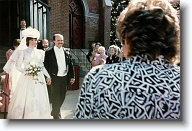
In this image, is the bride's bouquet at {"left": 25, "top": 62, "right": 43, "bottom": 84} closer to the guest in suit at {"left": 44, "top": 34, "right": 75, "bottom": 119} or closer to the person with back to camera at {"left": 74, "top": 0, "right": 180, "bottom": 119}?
the guest in suit at {"left": 44, "top": 34, "right": 75, "bottom": 119}

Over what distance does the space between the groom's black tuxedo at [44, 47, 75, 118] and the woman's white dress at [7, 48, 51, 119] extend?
0.07 metres

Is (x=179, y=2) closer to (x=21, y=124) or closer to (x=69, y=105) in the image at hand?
(x=69, y=105)

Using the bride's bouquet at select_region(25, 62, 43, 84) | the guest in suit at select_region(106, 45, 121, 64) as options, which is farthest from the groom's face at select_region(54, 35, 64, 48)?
the guest in suit at select_region(106, 45, 121, 64)

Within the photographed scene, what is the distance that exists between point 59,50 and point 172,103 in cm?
162

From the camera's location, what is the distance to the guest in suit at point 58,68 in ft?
7.25

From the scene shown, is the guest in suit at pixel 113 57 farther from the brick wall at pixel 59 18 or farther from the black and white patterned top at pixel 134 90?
the black and white patterned top at pixel 134 90

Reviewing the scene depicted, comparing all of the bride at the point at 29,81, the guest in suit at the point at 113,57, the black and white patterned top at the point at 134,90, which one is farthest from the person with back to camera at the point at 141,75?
the bride at the point at 29,81

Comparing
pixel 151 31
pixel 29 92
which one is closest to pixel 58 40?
pixel 29 92

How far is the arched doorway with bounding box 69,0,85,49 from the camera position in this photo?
2336mm

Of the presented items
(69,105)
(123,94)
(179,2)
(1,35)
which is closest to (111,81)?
(123,94)

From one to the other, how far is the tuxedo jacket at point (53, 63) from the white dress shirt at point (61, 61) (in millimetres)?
28

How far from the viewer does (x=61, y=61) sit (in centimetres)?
233

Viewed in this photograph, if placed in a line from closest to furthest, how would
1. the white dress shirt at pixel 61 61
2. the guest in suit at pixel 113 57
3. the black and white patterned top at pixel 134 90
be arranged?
the black and white patterned top at pixel 134 90 < the guest in suit at pixel 113 57 < the white dress shirt at pixel 61 61

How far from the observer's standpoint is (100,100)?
0.83 meters
